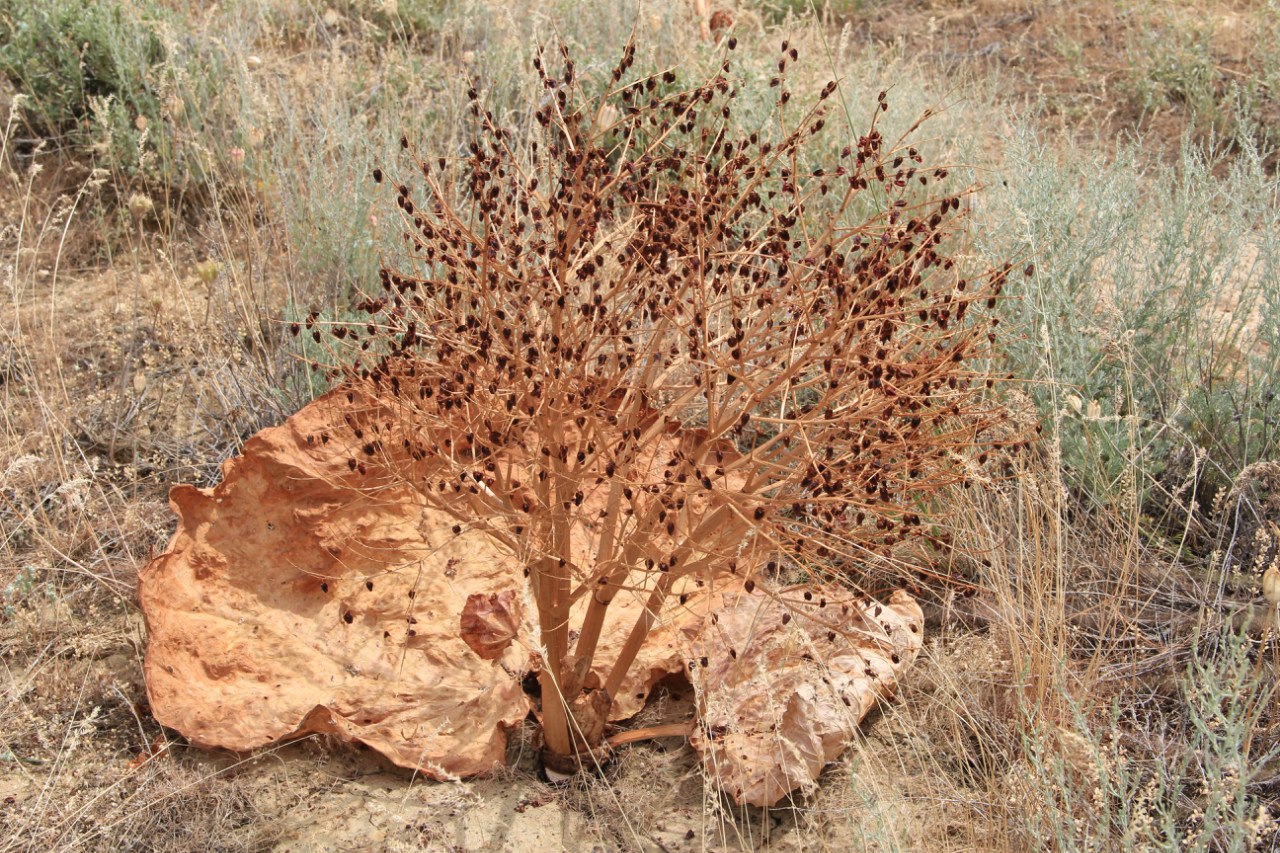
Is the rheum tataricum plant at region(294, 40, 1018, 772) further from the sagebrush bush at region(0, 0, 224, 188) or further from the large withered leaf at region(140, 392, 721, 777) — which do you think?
the sagebrush bush at region(0, 0, 224, 188)

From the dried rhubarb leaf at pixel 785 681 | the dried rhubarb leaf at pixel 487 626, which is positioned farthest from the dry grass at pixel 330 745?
the dried rhubarb leaf at pixel 487 626

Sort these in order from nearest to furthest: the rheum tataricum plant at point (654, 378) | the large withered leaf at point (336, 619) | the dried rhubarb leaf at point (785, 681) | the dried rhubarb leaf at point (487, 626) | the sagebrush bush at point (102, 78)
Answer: the rheum tataricum plant at point (654, 378) < the dried rhubarb leaf at point (785, 681) < the large withered leaf at point (336, 619) < the dried rhubarb leaf at point (487, 626) < the sagebrush bush at point (102, 78)

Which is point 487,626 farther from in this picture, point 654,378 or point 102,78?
point 102,78

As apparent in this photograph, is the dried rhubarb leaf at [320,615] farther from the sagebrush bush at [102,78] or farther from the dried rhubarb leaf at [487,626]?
the sagebrush bush at [102,78]

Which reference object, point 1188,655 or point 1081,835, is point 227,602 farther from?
point 1188,655

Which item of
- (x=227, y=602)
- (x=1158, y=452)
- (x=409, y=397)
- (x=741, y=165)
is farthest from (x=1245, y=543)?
(x=227, y=602)

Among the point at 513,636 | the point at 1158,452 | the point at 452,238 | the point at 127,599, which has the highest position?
the point at 452,238
